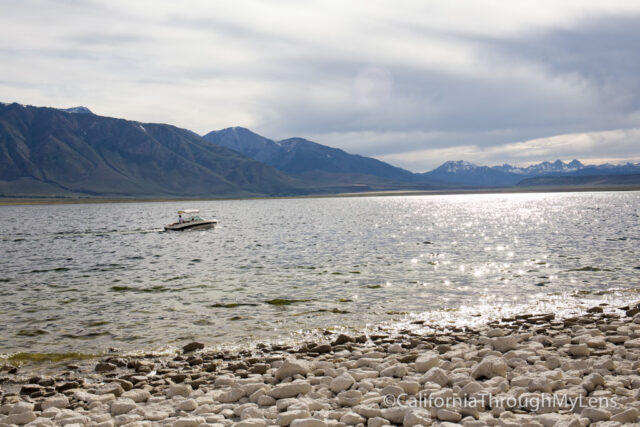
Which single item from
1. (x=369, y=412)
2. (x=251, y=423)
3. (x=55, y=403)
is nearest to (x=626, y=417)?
(x=369, y=412)

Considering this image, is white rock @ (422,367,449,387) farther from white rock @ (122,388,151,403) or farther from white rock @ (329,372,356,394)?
white rock @ (122,388,151,403)

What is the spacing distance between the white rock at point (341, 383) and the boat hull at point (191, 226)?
6506 cm

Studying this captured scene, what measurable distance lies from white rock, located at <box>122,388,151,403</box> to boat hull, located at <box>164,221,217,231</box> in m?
63.4

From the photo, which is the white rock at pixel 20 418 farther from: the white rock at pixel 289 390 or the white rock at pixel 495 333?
the white rock at pixel 495 333

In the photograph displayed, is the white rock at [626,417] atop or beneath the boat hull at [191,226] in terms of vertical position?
atop

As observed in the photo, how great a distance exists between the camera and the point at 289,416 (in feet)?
27.3

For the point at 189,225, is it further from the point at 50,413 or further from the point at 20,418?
the point at 20,418

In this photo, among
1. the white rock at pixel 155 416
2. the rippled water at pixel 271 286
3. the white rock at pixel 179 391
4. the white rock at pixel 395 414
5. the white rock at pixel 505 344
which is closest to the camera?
the white rock at pixel 395 414

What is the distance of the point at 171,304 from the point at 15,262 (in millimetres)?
24023

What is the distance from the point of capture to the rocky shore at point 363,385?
8.40m

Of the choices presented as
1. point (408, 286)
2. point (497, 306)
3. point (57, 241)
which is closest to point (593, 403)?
point (497, 306)

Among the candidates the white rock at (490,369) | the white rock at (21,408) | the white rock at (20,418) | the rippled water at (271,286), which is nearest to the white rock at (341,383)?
the white rock at (490,369)

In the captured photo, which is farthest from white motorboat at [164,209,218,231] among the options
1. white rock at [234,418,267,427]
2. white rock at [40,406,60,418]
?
white rock at [234,418,267,427]

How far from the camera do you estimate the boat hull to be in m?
71.8
